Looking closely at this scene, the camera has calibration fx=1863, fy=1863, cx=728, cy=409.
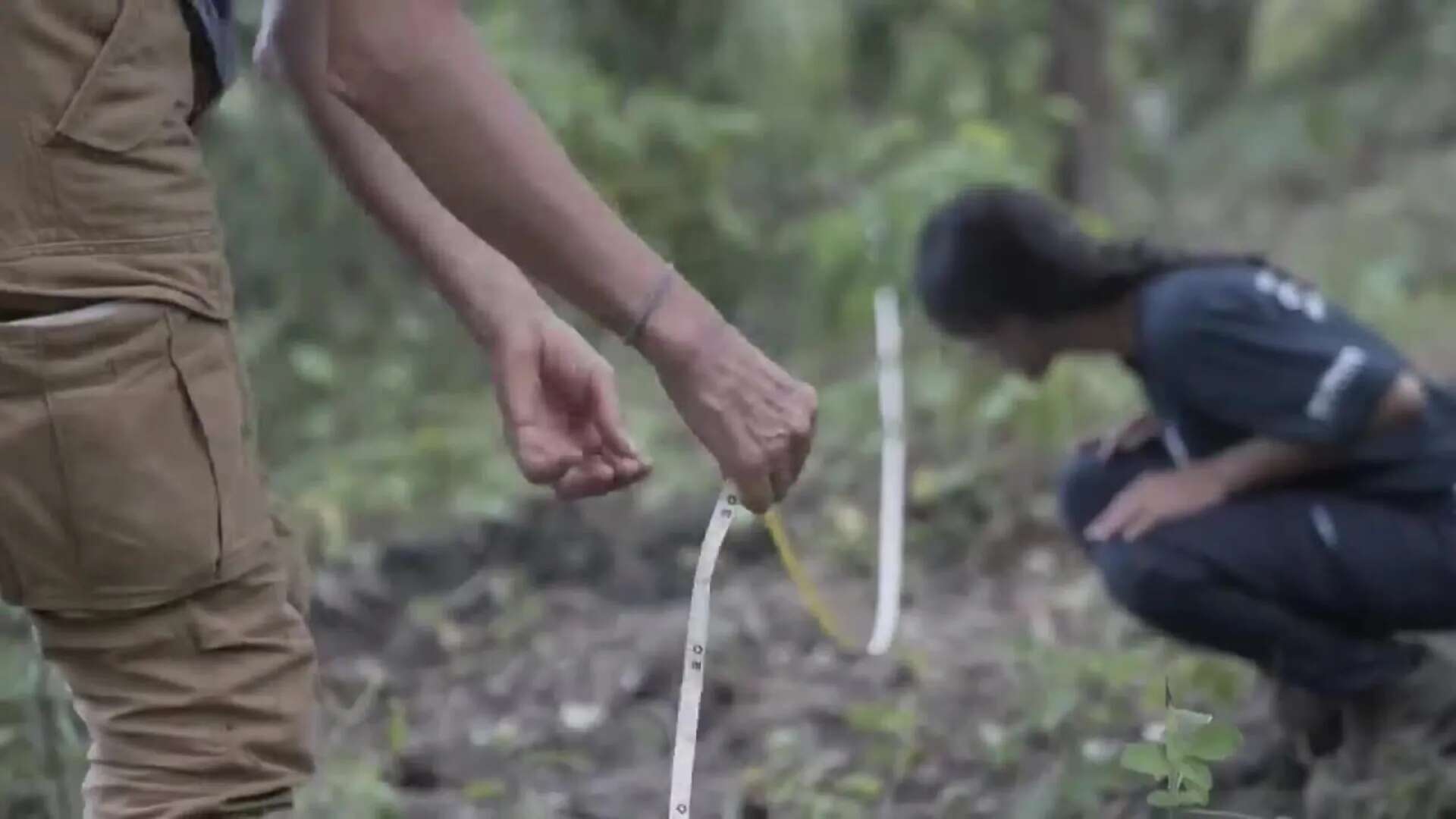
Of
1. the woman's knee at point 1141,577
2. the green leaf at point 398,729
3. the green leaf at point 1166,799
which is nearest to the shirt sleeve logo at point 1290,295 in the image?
the woman's knee at point 1141,577

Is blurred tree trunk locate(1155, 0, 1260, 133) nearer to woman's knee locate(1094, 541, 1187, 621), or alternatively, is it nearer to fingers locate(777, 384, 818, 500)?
woman's knee locate(1094, 541, 1187, 621)

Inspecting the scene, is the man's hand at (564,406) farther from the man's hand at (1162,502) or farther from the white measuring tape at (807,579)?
the man's hand at (1162,502)

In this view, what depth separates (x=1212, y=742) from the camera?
7.13 ft

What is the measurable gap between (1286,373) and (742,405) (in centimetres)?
146

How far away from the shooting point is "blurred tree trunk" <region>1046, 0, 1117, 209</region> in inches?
267

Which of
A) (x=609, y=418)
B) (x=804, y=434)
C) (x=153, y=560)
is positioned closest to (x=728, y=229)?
(x=609, y=418)

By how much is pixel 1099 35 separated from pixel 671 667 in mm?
3820

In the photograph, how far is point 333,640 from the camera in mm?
4219

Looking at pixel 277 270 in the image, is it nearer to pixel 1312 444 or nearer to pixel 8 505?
pixel 1312 444

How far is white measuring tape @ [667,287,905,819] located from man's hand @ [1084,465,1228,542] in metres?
0.51

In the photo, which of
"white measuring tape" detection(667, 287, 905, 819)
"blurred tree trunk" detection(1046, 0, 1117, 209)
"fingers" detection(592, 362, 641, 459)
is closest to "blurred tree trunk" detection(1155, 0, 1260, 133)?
"blurred tree trunk" detection(1046, 0, 1117, 209)

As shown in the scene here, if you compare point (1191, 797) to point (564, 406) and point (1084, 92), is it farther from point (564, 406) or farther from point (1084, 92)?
point (1084, 92)

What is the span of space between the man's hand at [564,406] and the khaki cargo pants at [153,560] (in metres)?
0.27

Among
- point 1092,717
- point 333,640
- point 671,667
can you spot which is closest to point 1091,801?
point 1092,717
